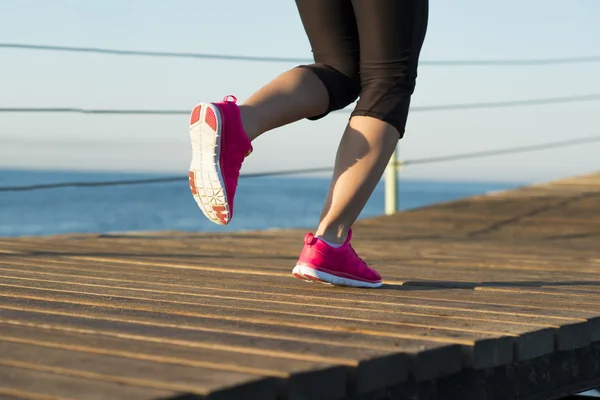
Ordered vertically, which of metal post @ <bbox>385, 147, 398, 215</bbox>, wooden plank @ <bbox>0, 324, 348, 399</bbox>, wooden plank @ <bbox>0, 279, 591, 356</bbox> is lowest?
wooden plank @ <bbox>0, 324, 348, 399</bbox>

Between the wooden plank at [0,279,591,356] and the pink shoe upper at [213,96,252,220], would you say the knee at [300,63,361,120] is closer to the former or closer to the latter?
the pink shoe upper at [213,96,252,220]

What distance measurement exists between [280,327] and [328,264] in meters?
0.46

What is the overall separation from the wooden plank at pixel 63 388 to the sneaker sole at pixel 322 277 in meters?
0.80

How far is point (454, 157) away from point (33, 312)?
339 cm

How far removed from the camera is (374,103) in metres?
1.66

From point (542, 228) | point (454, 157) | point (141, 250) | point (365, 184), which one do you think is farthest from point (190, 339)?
point (454, 157)

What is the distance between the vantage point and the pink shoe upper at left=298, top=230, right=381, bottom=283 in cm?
167

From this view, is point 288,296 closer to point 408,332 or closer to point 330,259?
point 330,259

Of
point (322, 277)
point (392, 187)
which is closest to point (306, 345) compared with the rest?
point (322, 277)

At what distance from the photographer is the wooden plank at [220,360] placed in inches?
37.4

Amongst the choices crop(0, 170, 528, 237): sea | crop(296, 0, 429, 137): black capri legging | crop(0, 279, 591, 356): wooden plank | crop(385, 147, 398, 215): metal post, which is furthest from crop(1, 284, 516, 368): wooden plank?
crop(0, 170, 528, 237): sea

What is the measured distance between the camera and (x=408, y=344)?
1.15 metres

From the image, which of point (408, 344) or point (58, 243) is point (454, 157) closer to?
point (58, 243)

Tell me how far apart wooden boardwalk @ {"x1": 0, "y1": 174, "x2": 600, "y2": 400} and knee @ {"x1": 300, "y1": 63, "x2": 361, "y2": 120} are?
1.05 ft
